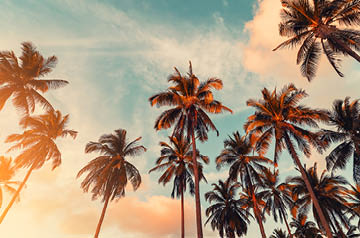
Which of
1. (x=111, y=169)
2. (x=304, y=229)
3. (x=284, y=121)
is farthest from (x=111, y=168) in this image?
(x=304, y=229)

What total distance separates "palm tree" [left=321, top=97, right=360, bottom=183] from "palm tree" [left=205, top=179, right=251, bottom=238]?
44.6ft

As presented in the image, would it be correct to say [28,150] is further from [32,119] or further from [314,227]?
[314,227]

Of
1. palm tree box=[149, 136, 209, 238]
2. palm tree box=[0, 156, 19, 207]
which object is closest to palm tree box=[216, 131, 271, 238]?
palm tree box=[149, 136, 209, 238]

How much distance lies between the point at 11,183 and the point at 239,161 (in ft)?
115

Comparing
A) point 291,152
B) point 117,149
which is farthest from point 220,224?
point 117,149

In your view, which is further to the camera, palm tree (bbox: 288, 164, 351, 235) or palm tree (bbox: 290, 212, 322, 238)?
palm tree (bbox: 290, 212, 322, 238)

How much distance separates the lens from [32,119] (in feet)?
72.6

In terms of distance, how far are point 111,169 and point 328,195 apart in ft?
94.8

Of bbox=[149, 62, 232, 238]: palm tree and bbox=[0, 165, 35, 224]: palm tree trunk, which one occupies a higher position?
bbox=[149, 62, 232, 238]: palm tree

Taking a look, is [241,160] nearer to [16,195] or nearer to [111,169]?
[111,169]

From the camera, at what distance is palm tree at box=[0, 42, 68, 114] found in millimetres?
17953

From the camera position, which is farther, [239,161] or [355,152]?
[239,161]

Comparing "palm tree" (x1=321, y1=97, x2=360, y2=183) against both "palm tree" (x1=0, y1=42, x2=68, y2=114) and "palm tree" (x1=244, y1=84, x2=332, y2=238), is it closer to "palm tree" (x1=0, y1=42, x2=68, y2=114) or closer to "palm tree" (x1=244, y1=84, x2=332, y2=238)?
"palm tree" (x1=244, y1=84, x2=332, y2=238)

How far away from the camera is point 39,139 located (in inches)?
878
